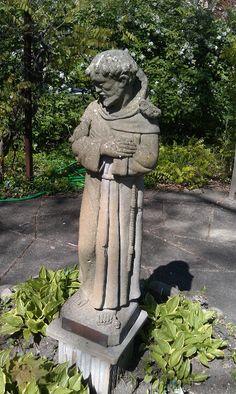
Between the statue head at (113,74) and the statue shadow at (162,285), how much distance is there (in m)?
2.09

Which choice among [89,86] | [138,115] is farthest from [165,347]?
[89,86]

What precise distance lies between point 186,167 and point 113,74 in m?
4.98

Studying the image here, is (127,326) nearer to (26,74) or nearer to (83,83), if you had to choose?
(26,74)

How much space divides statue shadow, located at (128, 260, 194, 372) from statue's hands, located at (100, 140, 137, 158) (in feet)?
5.77

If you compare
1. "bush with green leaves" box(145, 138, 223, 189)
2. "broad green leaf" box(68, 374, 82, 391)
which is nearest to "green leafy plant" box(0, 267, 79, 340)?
"broad green leaf" box(68, 374, 82, 391)

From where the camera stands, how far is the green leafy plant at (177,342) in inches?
137

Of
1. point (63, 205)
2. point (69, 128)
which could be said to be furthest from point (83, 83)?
point (63, 205)

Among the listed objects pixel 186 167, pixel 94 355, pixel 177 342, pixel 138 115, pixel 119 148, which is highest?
pixel 138 115

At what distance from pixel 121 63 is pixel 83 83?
18.7ft

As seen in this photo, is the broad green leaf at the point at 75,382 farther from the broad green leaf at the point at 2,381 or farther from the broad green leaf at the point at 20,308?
the broad green leaf at the point at 20,308

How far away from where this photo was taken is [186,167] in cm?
733

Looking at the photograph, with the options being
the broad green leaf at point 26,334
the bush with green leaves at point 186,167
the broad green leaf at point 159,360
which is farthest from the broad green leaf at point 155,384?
the bush with green leaves at point 186,167

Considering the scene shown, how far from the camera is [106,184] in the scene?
2.88 m

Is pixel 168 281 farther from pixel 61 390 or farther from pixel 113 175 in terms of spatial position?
pixel 113 175
